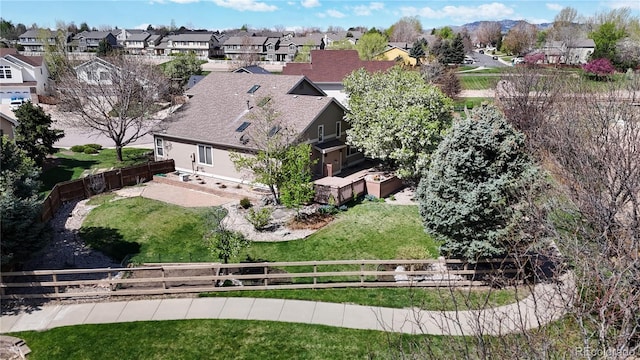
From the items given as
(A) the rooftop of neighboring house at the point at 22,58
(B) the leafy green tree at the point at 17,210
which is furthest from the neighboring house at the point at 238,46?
(B) the leafy green tree at the point at 17,210

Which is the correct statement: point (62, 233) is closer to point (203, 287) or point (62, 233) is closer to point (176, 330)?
point (203, 287)

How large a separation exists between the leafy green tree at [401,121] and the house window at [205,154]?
29.7 feet

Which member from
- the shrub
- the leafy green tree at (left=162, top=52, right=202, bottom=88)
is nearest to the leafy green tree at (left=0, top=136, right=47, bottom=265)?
the shrub

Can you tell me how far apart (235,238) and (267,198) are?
333 inches

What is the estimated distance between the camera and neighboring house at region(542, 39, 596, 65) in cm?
7775

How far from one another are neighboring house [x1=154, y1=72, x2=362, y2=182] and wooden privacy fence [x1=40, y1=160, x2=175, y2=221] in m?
1.83

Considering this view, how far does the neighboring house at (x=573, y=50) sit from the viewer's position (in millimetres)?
77750

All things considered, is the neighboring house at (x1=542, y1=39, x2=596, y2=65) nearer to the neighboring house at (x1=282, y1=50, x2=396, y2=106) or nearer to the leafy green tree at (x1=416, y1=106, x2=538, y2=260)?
the neighboring house at (x1=282, y1=50, x2=396, y2=106)

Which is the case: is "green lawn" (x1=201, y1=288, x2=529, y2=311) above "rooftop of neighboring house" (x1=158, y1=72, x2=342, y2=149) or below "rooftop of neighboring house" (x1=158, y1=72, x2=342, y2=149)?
below

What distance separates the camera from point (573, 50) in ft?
268

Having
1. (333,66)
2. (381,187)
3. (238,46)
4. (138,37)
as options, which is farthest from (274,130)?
(138,37)

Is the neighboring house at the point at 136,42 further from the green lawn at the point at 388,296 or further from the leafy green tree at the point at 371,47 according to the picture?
the green lawn at the point at 388,296

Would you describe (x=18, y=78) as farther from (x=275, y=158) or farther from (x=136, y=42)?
(x=136, y=42)

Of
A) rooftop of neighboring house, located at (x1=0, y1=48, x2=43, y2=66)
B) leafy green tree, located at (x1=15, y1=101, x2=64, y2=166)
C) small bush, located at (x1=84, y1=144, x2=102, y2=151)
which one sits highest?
rooftop of neighboring house, located at (x1=0, y1=48, x2=43, y2=66)
